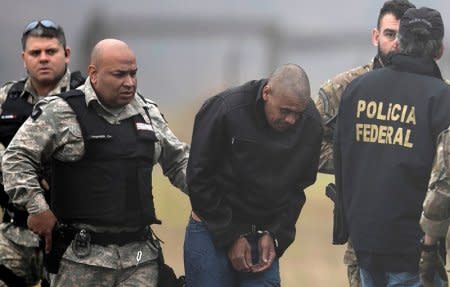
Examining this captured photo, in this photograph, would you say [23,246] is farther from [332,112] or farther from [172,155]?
[332,112]

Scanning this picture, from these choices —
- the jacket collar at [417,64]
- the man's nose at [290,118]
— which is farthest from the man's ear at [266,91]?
the jacket collar at [417,64]

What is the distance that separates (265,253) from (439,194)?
35.6 inches

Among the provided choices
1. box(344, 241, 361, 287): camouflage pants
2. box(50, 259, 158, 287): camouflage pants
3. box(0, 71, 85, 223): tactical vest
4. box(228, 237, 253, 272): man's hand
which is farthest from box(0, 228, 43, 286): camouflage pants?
box(344, 241, 361, 287): camouflage pants

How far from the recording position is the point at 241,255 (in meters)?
6.20

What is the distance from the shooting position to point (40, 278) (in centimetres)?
720

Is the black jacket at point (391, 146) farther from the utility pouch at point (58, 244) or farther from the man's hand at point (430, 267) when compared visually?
the utility pouch at point (58, 244)

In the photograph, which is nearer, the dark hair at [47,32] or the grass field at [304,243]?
the dark hair at [47,32]

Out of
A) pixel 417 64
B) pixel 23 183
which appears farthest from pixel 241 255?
pixel 417 64

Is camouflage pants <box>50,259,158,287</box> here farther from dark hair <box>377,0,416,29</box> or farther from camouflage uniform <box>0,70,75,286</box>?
dark hair <box>377,0,416,29</box>

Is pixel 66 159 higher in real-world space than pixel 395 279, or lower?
higher

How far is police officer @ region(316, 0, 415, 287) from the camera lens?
690 centimetres

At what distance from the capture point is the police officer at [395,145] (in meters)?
6.00

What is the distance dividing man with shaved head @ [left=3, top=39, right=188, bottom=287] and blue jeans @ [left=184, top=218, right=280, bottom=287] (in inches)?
8.7

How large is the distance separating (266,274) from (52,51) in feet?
5.74
